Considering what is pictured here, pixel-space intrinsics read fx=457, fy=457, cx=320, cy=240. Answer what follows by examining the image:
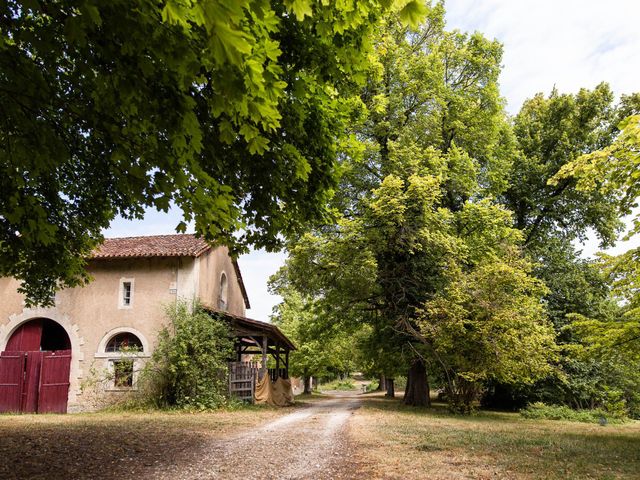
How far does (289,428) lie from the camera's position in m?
11.6

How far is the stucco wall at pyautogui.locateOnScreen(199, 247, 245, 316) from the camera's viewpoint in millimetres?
19656

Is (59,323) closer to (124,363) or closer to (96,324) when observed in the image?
(96,324)

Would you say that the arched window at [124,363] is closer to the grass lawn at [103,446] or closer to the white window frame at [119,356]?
the white window frame at [119,356]

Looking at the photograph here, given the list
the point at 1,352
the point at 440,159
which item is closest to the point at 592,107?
the point at 440,159

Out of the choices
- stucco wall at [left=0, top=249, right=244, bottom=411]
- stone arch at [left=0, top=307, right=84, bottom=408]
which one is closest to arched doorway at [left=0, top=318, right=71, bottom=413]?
stone arch at [left=0, top=307, right=84, bottom=408]

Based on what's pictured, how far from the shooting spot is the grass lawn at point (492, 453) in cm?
652

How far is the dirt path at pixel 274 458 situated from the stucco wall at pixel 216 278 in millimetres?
8333

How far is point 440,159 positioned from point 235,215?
45.1ft

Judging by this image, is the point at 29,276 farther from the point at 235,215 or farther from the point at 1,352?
the point at 1,352

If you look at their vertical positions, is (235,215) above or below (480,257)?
below

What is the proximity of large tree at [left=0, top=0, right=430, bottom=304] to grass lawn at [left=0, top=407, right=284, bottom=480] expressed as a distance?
344cm

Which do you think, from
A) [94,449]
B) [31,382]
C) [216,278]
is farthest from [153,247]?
[94,449]

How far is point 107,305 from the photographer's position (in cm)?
1870

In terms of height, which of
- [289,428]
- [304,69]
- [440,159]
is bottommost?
[289,428]
